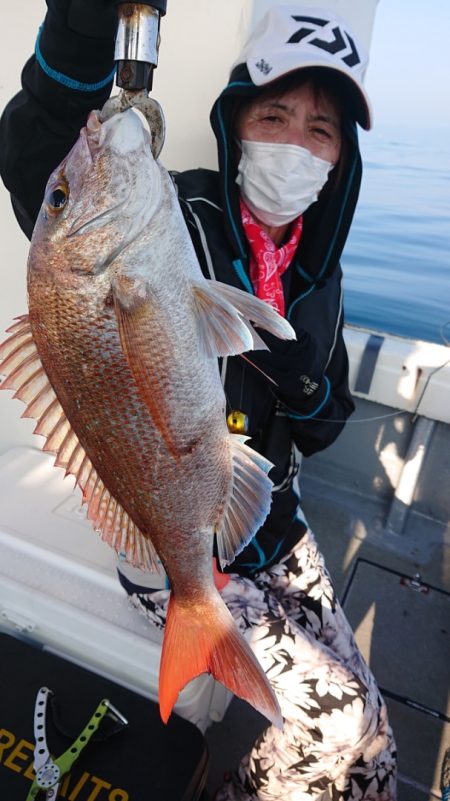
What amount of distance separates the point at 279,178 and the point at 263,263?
285 mm

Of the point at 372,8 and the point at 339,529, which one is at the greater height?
the point at 372,8

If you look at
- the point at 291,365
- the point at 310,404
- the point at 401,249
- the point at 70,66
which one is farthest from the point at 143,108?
the point at 401,249

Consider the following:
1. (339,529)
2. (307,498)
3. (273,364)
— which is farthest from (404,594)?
(273,364)

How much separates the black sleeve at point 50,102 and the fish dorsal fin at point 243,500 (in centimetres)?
82

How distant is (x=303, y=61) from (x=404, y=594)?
8.82 ft

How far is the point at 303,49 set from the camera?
1.59 m

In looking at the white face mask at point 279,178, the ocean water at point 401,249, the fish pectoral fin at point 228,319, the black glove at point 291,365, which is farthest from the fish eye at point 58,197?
the ocean water at point 401,249

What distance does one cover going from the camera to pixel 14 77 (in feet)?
7.35

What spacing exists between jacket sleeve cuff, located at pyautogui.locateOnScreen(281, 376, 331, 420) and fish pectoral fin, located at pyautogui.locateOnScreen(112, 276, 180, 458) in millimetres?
815

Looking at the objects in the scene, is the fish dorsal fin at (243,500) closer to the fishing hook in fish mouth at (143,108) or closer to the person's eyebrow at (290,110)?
the fishing hook in fish mouth at (143,108)

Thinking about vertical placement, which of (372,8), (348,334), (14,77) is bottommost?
(348,334)

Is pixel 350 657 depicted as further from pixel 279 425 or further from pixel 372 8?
pixel 372 8

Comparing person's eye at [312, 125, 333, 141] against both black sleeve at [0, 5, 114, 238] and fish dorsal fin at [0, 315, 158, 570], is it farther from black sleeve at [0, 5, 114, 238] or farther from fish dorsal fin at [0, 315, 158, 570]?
fish dorsal fin at [0, 315, 158, 570]

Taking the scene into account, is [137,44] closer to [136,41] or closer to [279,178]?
[136,41]
